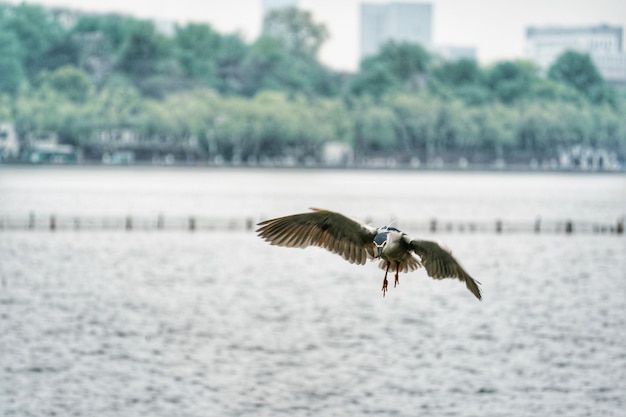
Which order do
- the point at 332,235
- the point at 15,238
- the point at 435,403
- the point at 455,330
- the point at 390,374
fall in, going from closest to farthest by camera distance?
the point at 332,235 < the point at 435,403 < the point at 390,374 < the point at 455,330 < the point at 15,238

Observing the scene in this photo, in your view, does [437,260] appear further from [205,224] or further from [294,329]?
[205,224]

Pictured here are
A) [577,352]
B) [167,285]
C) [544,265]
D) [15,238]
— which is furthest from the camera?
[15,238]

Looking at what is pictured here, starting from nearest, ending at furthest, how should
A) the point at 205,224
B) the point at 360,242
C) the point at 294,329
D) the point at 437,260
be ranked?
the point at 437,260
the point at 360,242
the point at 294,329
the point at 205,224

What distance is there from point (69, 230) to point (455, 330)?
4771 centimetres

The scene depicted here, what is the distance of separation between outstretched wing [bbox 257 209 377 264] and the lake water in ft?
64.8

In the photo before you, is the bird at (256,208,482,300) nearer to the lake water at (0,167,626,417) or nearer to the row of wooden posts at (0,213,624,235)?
the lake water at (0,167,626,417)

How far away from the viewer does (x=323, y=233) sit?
1823 centimetres

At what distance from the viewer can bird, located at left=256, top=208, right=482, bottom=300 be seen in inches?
666

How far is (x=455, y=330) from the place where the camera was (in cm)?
5325

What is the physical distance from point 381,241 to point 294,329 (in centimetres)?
3619

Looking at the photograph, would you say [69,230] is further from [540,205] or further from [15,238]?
[540,205]

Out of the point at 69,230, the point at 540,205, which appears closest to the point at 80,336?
the point at 69,230

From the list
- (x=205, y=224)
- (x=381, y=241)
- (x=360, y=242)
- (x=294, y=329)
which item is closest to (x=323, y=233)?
(x=360, y=242)

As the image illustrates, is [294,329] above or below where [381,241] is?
below
